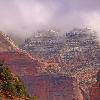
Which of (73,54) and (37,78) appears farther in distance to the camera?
(73,54)

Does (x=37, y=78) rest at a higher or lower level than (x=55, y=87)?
higher

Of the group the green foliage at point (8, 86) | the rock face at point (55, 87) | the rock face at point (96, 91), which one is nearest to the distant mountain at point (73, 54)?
the rock face at point (55, 87)

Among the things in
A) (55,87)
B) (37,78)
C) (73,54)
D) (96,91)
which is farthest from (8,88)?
(73,54)

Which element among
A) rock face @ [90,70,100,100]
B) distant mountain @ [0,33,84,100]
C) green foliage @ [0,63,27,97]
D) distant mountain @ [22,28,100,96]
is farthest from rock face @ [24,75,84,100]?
green foliage @ [0,63,27,97]

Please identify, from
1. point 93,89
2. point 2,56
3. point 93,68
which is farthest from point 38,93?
point 93,89

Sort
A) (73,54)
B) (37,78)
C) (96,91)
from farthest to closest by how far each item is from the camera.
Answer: (73,54)
(37,78)
(96,91)

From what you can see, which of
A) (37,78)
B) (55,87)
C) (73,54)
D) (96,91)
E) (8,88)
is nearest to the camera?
(8,88)

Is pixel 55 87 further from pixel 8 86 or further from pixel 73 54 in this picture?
pixel 8 86

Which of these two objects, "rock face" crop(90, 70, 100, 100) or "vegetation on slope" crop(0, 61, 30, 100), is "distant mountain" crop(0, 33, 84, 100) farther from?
"vegetation on slope" crop(0, 61, 30, 100)

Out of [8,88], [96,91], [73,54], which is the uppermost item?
[73,54]

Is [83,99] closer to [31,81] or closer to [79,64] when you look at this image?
[31,81]

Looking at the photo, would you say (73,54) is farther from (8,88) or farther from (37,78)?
(8,88)
